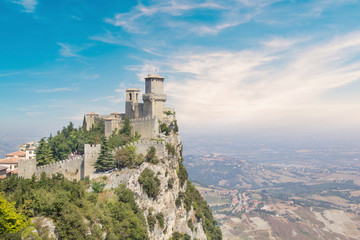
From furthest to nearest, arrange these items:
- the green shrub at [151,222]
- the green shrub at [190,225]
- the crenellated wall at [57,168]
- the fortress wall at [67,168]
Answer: the green shrub at [190,225], the fortress wall at [67,168], the crenellated wall at [57,168], the green shrub at [151,222]

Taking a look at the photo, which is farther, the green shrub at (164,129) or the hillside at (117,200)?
the green shrub at (164,129)

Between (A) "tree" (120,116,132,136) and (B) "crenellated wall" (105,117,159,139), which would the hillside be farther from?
(B) "crenellated wall" (105,117,159,139)

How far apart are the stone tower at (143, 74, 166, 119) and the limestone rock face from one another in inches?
216

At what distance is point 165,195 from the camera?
42969 mm

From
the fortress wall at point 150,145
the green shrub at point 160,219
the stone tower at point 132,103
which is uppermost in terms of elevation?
the stone tower at point 132,103

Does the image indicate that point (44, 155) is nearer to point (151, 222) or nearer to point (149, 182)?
point (149, 182)

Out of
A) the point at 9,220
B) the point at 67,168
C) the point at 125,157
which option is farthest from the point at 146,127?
the point at 9,220

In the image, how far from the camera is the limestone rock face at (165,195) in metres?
38.6

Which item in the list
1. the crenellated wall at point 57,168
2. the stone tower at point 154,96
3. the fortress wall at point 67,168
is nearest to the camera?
the crenellated wall at point 57,168

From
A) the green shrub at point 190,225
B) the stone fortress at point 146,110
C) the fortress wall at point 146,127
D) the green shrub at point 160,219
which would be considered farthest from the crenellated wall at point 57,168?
Answer: the green shrub at point 190,225

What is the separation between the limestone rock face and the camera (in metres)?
38.6

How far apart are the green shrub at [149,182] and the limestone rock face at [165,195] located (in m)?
0.53

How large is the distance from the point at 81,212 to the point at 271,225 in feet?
559

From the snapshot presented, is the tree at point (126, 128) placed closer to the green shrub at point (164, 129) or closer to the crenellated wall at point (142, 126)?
the crenellated wall at point (142, 126)
